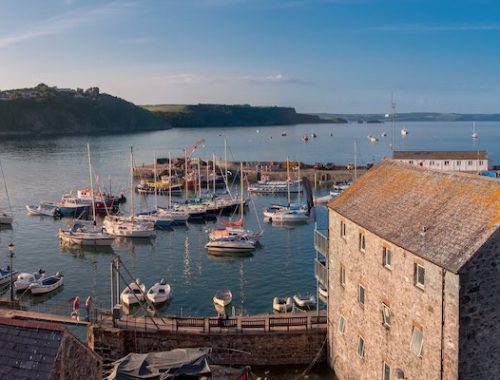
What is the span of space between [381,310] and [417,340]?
107 inches

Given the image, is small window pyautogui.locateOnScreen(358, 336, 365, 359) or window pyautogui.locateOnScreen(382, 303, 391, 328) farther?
small window pyautogui.locateOnScreen(358, 336, 365, 359)

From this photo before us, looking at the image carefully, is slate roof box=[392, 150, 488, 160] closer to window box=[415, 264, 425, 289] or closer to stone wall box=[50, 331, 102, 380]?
window box=[415, 264, 425, 289]

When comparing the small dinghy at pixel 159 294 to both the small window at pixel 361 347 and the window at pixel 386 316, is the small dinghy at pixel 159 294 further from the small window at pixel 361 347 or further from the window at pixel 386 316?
the window at pixel 386 316

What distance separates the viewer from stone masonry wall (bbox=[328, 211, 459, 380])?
18.8m

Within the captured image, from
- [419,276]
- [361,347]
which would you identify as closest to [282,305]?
[361,347]

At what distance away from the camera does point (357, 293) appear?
25188mm

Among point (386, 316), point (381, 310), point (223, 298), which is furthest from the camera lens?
point (223, 298)

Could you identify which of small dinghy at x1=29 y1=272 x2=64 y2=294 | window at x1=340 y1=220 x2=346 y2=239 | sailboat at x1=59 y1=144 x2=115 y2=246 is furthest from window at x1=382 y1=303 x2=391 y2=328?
sailboat at x1=59 y1=144 x2=115 y2=246

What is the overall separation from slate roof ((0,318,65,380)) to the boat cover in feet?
27.7

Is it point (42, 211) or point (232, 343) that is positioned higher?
point (232, 343)

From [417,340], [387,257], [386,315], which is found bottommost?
→ [417,340]

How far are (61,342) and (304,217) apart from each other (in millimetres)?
57871

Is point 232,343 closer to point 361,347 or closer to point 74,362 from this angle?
point 361,347

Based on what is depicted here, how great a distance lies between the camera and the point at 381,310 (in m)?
22.8
